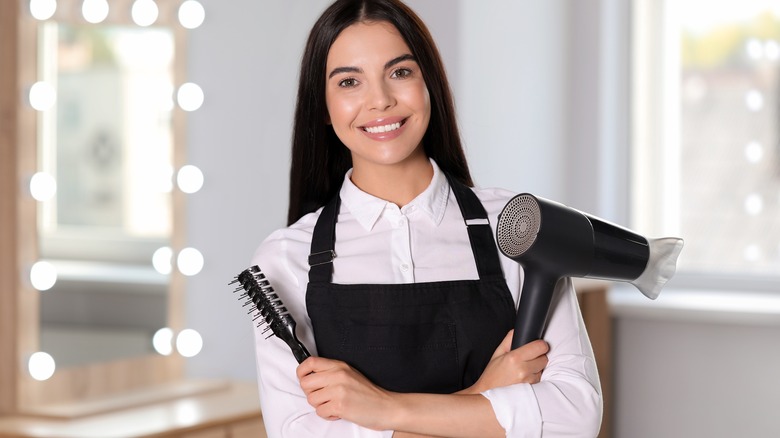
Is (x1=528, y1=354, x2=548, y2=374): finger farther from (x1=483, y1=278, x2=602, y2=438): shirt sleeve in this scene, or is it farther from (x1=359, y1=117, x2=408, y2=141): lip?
(x1=359, y1=117, x2=408, y2=141): lip

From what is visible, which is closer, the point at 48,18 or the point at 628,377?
the point at 48,18

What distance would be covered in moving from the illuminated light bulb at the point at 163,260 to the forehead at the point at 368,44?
1.26 metres

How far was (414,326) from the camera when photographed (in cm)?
135

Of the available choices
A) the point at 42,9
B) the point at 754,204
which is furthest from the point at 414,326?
the point at 754,204

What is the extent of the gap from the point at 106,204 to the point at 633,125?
190cm

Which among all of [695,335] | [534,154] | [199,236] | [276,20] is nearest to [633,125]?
[534,154]

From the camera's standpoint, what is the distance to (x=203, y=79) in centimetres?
255

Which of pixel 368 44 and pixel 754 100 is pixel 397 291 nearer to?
pixel 368 44

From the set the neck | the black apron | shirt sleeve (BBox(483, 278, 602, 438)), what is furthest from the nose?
shirt sleeve (BBox(483, 278, 602, 438))

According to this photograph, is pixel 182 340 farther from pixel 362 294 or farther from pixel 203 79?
pixel 362 294

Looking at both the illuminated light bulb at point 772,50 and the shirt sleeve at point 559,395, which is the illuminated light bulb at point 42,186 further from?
the illuminated light bulb at point 772,50

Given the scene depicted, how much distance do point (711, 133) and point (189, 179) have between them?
5.96 ft

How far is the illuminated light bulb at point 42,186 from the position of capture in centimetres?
219

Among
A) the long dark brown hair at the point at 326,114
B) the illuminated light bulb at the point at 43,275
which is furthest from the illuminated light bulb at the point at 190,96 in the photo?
the long dark brown hair at the point at 326,114
